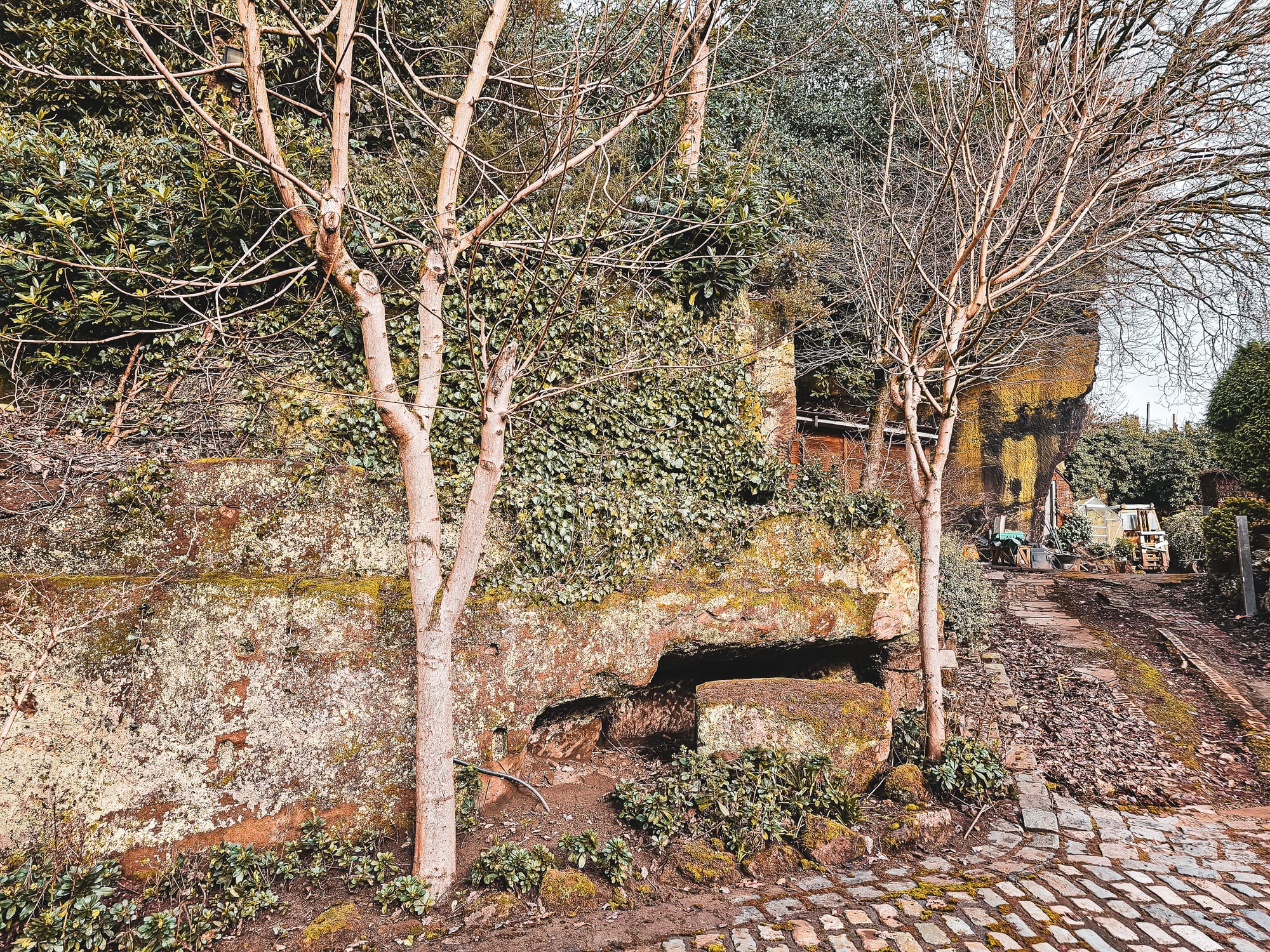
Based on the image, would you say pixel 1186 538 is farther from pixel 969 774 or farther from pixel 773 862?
pixel 773 862

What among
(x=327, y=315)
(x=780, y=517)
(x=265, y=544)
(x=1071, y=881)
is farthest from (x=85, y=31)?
(x=1071, y=881)

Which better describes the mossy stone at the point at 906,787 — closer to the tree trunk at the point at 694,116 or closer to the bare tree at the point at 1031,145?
the bare tree at the point at 1031,145

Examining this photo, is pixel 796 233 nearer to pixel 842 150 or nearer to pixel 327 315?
pixel 842 150

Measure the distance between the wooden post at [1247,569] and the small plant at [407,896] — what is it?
12.9m

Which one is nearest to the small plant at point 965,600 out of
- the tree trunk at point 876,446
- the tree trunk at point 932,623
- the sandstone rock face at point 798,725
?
the tree trunk at point 876,446

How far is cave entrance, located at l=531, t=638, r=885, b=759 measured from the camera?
18.7 feet

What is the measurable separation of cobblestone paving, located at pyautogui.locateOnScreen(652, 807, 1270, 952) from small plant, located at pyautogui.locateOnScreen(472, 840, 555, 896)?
0.93 meters

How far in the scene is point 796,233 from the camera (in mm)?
10547

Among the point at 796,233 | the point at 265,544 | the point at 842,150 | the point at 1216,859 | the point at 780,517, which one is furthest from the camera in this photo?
the point at 842,150

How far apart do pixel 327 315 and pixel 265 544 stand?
2354 millimetres

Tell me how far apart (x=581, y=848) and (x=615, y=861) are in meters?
0.25

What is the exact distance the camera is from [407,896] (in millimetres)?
3770

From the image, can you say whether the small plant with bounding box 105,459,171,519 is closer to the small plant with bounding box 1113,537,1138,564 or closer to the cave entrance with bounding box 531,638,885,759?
the cave entrance with bounding box 531,638,885,759

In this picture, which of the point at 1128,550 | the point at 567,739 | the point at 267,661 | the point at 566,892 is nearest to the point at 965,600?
the point at 567,739
